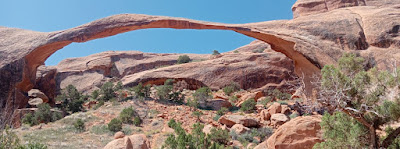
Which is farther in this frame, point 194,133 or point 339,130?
point 194,133

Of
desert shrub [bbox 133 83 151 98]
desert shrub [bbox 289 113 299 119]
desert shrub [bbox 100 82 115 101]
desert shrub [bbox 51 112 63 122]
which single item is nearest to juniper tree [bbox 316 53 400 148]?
desert shrub [bbox 289 113 299 119]

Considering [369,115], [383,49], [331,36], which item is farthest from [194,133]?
[383,49]

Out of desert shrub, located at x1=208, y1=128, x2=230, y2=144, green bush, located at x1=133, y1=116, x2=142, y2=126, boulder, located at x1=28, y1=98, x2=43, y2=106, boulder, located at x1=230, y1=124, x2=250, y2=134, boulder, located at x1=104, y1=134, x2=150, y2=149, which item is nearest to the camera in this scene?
boulder, located at x1=104, y1=134, x2=150, y2=149

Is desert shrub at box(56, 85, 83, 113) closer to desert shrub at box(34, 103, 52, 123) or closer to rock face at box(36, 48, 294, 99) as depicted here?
desert shrub at box(34, 103, 52, 123)

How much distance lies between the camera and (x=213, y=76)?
2155 cm

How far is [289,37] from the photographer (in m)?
10.3

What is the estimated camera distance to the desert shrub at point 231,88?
19453 mm

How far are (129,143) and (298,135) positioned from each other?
4.64 m

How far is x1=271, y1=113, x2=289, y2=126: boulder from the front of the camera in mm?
12018

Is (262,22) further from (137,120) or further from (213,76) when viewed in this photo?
(213,76)

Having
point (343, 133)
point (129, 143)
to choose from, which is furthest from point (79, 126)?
point (343, 133)

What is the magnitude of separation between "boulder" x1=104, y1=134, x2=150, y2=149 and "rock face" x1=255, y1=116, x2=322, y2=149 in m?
3.63

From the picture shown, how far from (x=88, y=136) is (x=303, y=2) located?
10.8 metres

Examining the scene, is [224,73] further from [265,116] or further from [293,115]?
[293,115]
